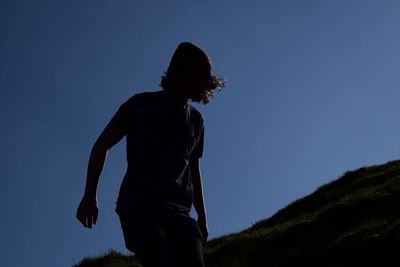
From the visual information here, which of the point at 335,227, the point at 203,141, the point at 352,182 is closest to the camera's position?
the point at 203,141

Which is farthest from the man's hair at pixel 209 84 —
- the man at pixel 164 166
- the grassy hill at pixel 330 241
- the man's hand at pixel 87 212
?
the grassy hill at pixel 330 241

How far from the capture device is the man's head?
20.3 feet

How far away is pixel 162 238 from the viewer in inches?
210

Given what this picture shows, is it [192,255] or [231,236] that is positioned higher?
[231,236]

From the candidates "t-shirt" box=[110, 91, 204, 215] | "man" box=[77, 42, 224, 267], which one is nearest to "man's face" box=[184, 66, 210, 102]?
"man" box=[77, 42, 224, 267]

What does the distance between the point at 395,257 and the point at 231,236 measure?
932 cm

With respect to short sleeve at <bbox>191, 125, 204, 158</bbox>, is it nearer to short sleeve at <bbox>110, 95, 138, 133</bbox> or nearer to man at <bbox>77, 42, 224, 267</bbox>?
man at <bbox>77, 42, 224, 267</bbox>

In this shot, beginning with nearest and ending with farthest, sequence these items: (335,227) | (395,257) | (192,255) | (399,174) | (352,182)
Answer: (192,255), (395,257), (335,227), (399,174), (352,182)

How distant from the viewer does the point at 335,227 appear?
17.4 metres

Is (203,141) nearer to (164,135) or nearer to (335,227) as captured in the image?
(164,135)

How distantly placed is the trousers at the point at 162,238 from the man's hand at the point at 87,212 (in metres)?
0.24

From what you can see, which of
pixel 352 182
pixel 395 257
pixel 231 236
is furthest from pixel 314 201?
pixel 395 257

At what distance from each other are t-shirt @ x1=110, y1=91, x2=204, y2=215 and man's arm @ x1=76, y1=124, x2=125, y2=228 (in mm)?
106

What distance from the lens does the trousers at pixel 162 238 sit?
526cm
